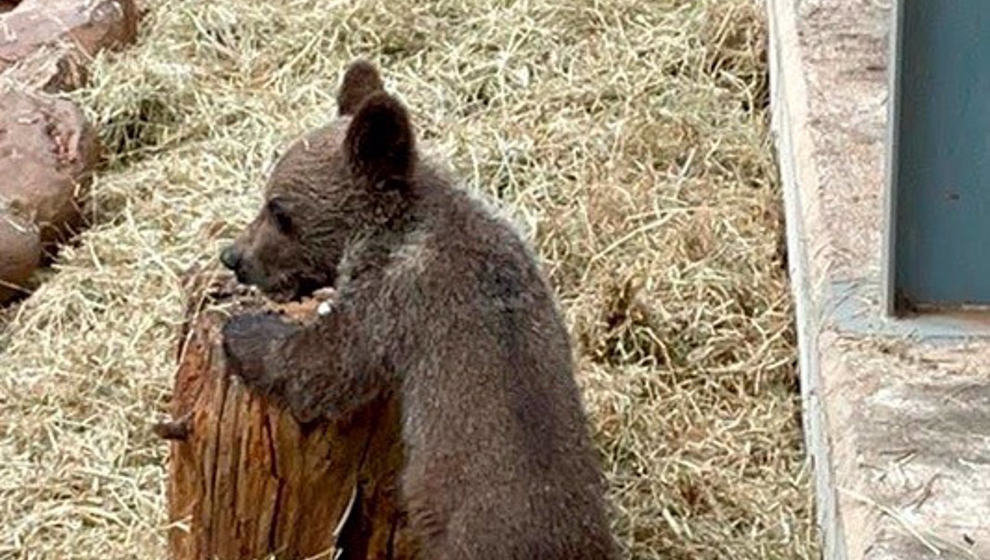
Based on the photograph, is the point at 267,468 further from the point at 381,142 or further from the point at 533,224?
the point at 533,224

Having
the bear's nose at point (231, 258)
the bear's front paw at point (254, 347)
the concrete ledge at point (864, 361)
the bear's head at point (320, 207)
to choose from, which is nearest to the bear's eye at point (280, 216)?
the bear's head at point (320, 207)

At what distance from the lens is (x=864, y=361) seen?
4.57 metres

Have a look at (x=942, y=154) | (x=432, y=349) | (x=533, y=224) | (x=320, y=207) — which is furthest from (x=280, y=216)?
(x=533, y=224)

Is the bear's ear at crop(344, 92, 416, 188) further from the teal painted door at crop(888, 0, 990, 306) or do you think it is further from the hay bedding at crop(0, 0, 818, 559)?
the hay bedding at crop(0, 0, 818, 559)

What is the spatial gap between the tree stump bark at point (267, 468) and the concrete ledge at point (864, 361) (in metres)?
1.02

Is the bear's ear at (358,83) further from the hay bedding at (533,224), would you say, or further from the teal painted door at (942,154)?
the hay bedding at (533,224)

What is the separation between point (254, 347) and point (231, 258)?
0.28 metres

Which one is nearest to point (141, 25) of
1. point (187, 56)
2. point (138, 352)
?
point (187, 56)

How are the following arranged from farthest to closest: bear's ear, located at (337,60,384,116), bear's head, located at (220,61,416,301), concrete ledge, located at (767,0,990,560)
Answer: bear's ear, located at (337,60,384,116) → bear's head, located at (220,61,416,301) → concrete ledge, located at (767,0,990,560)

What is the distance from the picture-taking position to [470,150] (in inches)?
280

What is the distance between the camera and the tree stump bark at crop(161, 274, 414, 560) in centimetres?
447

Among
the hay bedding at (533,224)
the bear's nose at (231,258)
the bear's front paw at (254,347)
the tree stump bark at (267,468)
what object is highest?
the bear's nose at (231,258)

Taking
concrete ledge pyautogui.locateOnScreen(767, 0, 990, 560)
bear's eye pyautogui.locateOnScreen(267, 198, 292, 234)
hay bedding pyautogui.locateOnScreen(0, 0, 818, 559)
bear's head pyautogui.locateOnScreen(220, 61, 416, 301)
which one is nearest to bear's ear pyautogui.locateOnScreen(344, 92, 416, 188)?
bear's head pyautogui.locateOnScreen(220, 61, 416, 301)

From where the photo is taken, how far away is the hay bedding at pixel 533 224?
545 centimetres
